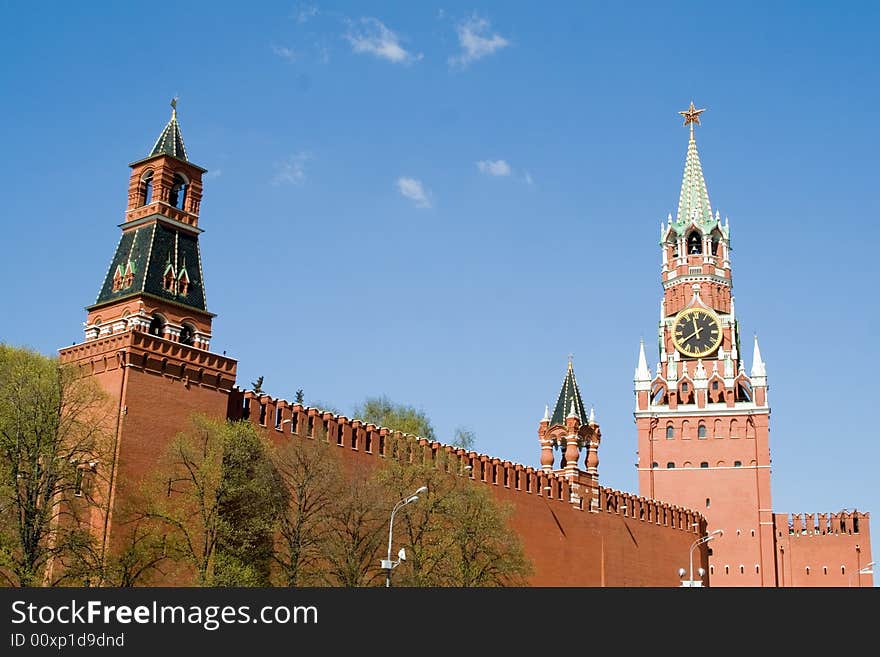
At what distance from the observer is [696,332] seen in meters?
84.8

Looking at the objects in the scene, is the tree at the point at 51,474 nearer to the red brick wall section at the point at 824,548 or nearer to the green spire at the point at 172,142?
the green spire at the point at 172,142

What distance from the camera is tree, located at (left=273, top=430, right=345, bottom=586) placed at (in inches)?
1564

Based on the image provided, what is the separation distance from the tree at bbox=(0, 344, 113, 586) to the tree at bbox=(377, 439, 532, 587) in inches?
441

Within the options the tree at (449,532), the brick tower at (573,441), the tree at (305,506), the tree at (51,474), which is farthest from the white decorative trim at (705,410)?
the tree at (51,474)

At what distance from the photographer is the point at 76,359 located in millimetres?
39531

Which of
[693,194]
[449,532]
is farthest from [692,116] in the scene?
[449,532]

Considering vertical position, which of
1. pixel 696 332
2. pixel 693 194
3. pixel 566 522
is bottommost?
pixel 566 522

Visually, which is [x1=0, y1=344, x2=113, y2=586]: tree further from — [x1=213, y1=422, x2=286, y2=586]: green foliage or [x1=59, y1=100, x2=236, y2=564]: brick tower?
[x1=213, y1=422, x2=286, y2=586]: green foliage

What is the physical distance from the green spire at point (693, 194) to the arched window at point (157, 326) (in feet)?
184

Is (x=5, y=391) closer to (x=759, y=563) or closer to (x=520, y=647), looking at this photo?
(x=520, y=647)

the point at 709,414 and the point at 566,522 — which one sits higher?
the point at 709,414

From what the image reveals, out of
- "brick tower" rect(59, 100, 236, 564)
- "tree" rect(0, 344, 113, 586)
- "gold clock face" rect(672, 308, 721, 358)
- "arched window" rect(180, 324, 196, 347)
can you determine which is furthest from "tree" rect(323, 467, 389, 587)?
"gold clock face" rect(672, 308, 721, 358)

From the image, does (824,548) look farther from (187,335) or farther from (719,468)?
(187,335)

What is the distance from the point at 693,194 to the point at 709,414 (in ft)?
60.5
